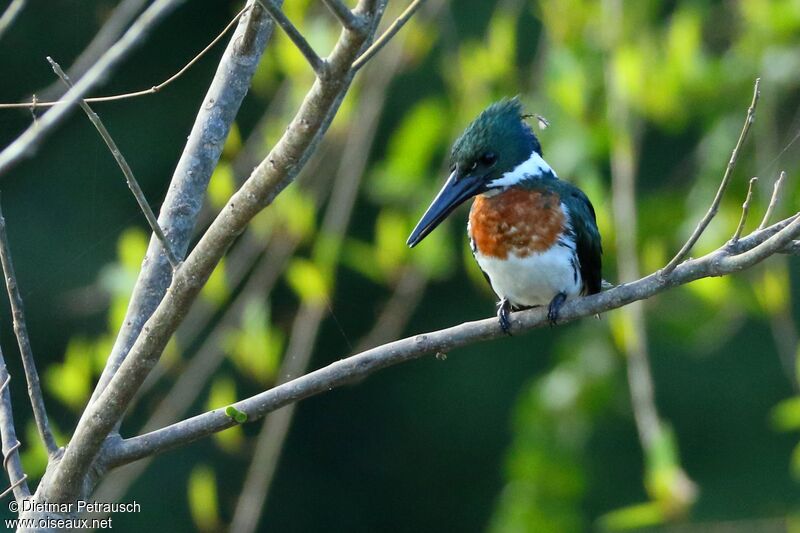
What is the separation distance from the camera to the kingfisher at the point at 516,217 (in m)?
2.55

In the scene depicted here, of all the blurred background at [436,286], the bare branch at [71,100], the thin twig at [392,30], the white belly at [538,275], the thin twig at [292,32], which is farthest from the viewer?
the blurred background at [436,286]

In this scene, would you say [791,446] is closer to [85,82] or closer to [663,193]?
[663,193]

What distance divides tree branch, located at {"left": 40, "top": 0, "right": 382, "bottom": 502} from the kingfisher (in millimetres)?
974

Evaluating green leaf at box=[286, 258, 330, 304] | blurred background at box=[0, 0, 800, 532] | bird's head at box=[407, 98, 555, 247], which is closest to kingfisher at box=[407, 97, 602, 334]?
bird's head at box=[407, 98, 555, 247]

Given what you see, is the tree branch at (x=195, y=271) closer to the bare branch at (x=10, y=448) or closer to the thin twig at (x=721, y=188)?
the bare branch at (x=10, y=448)

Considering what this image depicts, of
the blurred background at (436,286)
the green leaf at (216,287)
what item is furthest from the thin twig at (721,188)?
the green leaf at (216,287)

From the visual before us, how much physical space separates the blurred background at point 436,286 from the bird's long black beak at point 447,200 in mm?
403

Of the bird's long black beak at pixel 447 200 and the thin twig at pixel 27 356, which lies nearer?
the thin twig at pixel 27 356


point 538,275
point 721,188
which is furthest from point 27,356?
point 538,275

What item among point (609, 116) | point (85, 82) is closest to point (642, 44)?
point (609, 116)

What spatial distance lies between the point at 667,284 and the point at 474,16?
158 inches

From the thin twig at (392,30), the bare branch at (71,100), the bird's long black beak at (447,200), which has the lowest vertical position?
the bird's long black beak at (447,200)

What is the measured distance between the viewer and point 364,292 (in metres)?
5.89

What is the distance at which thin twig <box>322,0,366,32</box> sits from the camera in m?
1.35
